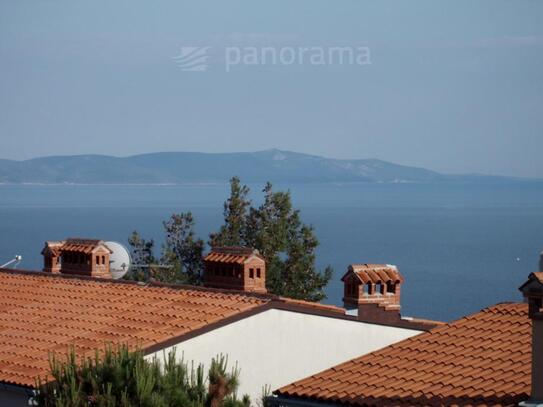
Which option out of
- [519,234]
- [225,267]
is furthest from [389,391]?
[519,234]

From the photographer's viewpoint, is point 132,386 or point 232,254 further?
point 232,254

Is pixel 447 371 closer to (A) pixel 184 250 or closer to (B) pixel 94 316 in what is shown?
(B) pixel 94 316

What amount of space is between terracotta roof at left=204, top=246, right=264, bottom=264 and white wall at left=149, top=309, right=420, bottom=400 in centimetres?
261

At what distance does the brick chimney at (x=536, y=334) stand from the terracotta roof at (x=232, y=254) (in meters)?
9.33

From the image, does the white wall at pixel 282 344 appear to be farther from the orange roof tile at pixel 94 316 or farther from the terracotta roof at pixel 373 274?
the terracotta roof at pixel 373 274

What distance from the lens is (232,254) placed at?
858 inches

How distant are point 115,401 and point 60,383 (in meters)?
0.75

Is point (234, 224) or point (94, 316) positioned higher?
point (234, 224)

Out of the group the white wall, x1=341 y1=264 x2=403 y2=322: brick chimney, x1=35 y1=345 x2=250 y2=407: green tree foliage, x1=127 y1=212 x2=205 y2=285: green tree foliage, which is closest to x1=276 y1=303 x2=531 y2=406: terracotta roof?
x1=35 y1=345 x2=250 y2=407: green tree foliage

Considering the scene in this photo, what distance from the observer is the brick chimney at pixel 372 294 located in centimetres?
1977

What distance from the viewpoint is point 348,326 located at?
1922cm

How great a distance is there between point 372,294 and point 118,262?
721 centimetres

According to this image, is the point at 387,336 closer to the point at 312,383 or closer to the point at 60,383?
the point at 312,383

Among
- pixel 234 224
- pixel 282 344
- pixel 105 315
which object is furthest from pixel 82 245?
pixel 234 224
